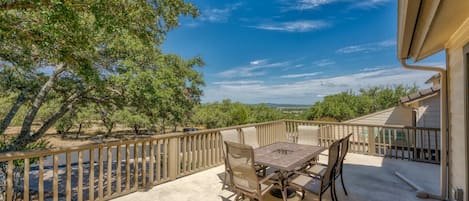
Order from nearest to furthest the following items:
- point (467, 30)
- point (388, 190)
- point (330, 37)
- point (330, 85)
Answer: point (467, 30), point (388, 190), point (330, 37), point (330, 85)

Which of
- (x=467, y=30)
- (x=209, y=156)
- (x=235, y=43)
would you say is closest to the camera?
(x=467, y=30)

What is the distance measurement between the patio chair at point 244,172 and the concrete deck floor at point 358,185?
2.39ft

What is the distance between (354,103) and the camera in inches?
847

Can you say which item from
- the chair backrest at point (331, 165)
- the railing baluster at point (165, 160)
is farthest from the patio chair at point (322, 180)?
the railing baluster at point (165, 160)

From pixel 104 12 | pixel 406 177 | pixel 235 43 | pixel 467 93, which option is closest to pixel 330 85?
pixel 235 43

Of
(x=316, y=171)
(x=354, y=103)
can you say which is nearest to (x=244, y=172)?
(x=316, y=171)

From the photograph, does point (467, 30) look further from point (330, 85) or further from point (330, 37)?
point (330, 85)

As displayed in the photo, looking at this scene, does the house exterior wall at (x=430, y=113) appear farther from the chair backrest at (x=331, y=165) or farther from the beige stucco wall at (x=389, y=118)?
the chair backrest at (x=331, y=165)

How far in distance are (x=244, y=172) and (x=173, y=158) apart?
199cm

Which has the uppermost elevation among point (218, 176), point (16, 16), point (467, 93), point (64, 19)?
point (16, 16)

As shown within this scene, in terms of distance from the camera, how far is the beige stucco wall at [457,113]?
253 centimetres

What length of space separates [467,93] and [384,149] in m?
3.79

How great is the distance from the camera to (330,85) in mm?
25156

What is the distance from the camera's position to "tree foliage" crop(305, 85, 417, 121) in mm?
16125
